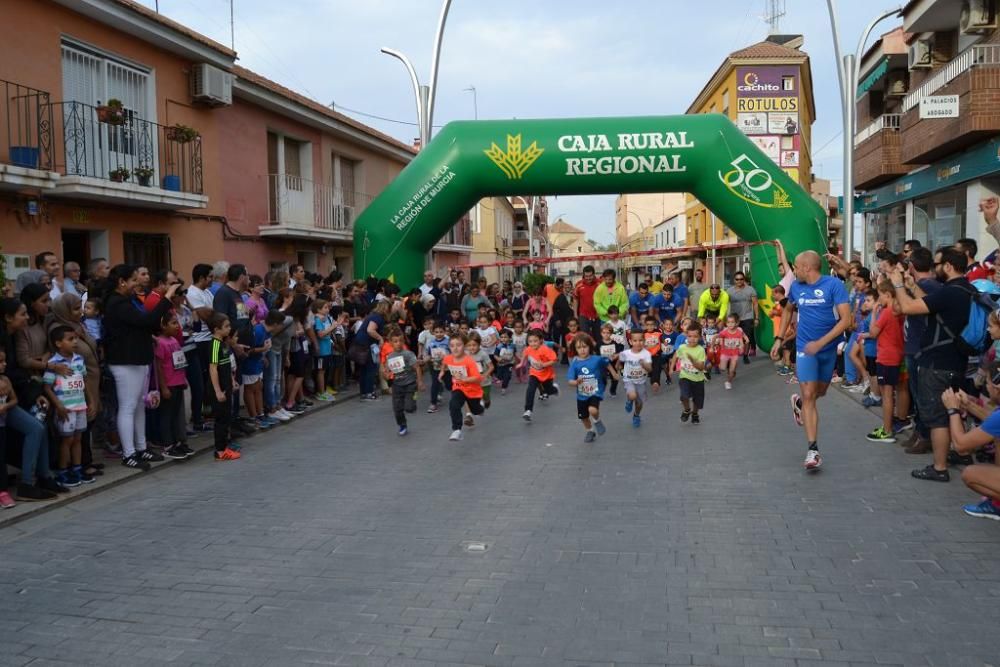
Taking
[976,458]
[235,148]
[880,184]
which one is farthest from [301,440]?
[880,184]

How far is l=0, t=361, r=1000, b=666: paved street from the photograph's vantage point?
399 cm

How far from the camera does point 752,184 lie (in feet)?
47.1

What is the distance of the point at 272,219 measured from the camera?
18.7 m

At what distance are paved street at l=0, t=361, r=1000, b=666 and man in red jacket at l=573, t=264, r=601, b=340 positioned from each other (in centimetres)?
722

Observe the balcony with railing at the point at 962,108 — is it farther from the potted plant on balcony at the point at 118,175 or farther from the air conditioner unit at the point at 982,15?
the potted plant on balcony at the point at 118,175

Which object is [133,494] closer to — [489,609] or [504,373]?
[489,609]

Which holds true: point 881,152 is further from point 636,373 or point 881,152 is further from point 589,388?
point 589,388

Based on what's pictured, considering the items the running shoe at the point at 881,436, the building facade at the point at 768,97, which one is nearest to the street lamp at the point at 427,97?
the running shoe at the point at 881,436

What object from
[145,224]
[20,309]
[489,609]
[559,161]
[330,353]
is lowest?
[489,609]

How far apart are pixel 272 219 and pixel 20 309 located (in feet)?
40.4

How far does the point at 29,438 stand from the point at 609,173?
1054 centimetres

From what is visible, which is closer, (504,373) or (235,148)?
(504,373)

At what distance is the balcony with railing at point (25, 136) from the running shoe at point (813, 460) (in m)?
10.1

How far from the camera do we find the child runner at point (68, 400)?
692cm
